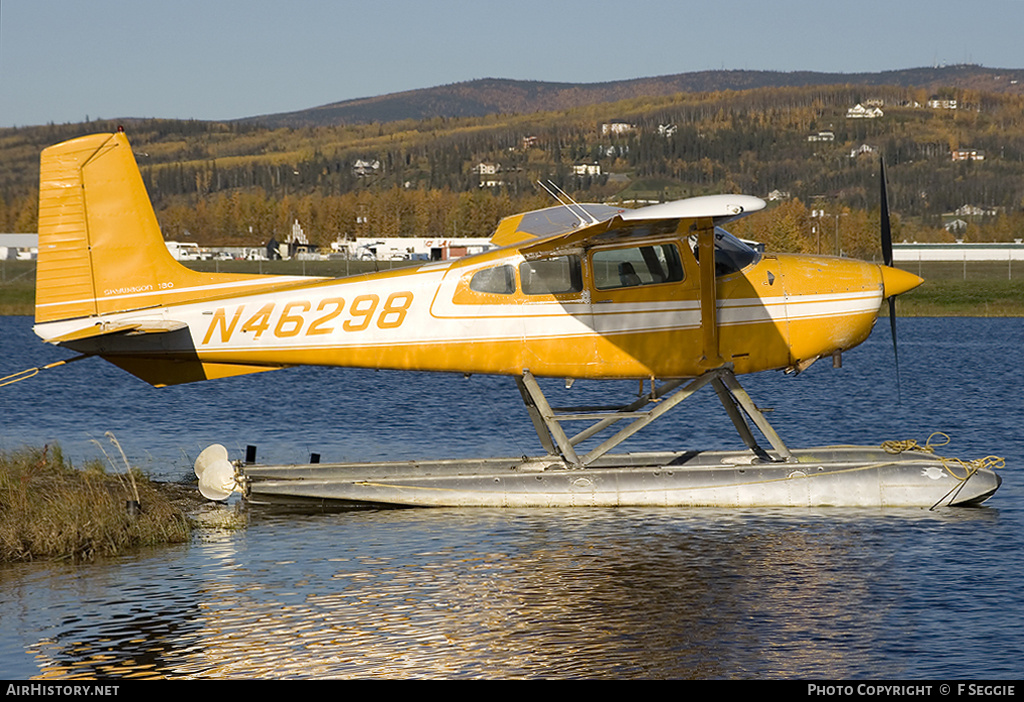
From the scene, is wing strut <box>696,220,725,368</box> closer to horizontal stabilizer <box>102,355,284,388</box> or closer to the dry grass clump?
horizontal stabilizer <box>102,355,284,388</box>

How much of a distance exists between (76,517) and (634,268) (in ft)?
21.0

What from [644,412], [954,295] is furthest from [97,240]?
[954,295]

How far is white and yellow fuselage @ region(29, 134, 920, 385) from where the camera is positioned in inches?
538

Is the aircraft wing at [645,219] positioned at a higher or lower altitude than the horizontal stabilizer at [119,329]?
higher

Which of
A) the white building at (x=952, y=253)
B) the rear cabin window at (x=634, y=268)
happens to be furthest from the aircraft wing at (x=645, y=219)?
the white building at (x=952, y=253)

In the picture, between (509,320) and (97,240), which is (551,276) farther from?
(97,240)

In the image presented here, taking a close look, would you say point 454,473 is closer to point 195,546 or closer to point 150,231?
point 195,546

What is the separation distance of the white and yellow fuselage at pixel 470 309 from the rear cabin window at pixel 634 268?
0.05ft

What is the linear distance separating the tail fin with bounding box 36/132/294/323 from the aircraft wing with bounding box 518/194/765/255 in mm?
4195

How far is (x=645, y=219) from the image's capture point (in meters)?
11.4

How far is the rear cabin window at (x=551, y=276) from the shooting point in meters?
13.7

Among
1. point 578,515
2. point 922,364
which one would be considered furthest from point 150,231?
point 922,364

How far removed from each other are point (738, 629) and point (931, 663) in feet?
4.81

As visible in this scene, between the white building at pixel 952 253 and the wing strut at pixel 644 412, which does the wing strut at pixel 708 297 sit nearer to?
the wing strut at pixel 644 412
